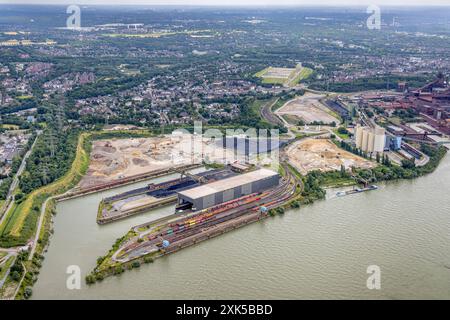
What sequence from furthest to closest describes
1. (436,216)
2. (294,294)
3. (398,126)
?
(398,126), (436,216), (294,294)

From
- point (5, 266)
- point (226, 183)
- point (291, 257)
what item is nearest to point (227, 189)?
point (226, 183)

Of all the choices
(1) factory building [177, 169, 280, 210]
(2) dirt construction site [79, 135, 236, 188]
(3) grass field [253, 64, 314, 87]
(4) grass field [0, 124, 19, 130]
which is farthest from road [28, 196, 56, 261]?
(3) grass field [253, 64, 314, 87]

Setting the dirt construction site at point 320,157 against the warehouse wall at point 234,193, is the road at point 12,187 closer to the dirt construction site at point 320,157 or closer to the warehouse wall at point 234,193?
the warehouse wall at point 234,193

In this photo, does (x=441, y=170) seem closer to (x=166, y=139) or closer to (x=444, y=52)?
(x=166, y=139)

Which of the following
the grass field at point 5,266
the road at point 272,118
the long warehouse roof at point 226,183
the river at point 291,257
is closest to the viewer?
the river at point 291,257

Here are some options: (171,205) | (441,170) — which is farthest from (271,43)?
(171,205)

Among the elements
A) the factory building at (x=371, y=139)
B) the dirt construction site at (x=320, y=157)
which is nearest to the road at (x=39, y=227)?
the dirt construction site at (x=320, y=157)

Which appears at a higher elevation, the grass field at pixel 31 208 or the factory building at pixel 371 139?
the factory building at pixel 371 139
